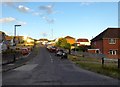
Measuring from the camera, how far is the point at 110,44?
81.6 meters

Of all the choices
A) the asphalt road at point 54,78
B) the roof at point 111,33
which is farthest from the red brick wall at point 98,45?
the asphalt road at point 54,78

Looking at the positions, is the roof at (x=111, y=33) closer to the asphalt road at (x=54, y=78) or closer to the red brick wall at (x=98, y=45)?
the red brick wall at (x=98, y=45)

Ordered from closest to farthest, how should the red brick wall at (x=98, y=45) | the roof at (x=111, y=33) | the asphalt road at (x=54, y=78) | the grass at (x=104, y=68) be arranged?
the asphalt road at (x=54, y=78)
the grass at (x=104, y=68)
the roof at (x=111, y=33)
the red brick wall at (x=98, y=45)

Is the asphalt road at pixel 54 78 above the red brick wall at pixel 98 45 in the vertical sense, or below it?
below

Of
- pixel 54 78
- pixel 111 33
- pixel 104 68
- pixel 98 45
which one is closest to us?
pixel 54 78

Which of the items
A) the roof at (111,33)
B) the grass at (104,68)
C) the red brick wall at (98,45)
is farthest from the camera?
the red brick wall at (98,45)

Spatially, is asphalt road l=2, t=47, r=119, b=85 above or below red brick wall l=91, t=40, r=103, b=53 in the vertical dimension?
below

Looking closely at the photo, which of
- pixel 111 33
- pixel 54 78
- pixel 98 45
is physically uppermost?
pixel 111 33

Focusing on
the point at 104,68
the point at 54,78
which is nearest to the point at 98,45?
the point at 104,68

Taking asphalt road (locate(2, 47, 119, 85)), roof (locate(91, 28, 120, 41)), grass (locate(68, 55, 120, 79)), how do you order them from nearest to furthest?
asphalt road (locate(2, 47, 119, 85)), grass (locate(68, 55, 120, 79)), roof (locate(91, 28, 120, 41))

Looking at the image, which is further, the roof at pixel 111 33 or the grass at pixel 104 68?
the roof at pixel 111 33

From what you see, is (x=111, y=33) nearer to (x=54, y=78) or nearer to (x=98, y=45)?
(x=98, y=45)

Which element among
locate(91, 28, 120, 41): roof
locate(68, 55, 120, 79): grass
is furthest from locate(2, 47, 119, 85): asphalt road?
locate(91, 28, 120, 41): roof

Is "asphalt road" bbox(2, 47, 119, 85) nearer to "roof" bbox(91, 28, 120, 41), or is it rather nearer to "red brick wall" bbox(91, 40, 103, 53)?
"roof" bbox(91, 28, 120, 41)
